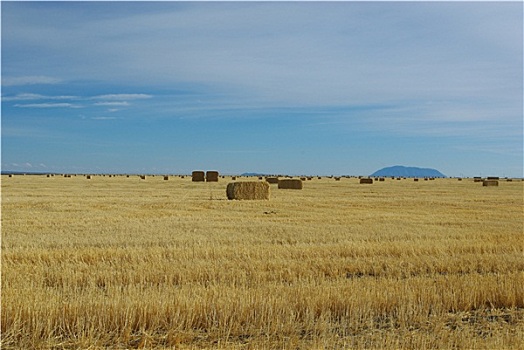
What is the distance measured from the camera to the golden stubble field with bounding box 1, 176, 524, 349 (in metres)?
6.55

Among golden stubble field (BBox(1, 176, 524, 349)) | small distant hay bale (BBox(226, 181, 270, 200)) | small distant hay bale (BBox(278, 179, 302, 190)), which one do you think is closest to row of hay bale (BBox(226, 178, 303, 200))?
small distant hay bale (BBox(226, 181, 270, 200))

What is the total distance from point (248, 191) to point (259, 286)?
22.0 meters

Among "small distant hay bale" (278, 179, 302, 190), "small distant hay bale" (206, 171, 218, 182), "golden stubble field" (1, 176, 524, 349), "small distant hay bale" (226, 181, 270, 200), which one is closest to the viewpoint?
"golden stubble field" (1, 176, 524, 349)

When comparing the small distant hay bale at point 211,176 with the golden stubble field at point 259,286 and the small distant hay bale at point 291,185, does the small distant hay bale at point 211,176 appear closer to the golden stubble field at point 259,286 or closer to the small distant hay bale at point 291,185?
the small distant hay bale at point 291,185

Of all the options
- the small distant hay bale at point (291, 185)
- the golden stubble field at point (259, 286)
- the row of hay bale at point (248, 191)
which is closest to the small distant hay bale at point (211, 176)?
the small distant hay bale at point (291, 185)

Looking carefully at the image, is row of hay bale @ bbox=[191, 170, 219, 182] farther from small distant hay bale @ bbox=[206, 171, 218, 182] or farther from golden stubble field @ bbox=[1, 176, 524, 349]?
golden stubble field @ bbox=[1, 176, 524, 349]

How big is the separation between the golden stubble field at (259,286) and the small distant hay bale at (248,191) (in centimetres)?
1318

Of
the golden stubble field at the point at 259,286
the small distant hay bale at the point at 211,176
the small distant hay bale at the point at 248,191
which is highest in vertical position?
the small distant hay bale at the point at 211,176

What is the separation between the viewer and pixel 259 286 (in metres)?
8.98

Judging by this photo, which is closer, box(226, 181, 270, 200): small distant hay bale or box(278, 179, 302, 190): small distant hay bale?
box(226, 181, 270, 200): small distant hay bale

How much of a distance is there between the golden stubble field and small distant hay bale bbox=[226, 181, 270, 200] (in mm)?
13178

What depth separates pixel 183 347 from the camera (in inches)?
244

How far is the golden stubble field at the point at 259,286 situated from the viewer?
655 cm

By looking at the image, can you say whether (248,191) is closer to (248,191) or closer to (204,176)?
(248,191)
